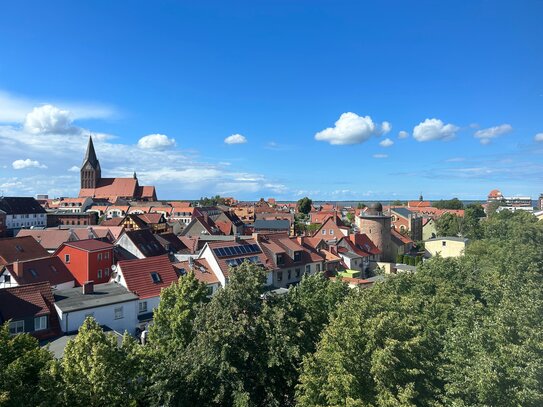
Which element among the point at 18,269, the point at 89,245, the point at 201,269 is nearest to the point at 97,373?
the point at 18,269

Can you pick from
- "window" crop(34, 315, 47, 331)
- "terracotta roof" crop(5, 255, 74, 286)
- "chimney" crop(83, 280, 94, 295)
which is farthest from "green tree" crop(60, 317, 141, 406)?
"terracotta roof" crop(5, 255, 74, 286)

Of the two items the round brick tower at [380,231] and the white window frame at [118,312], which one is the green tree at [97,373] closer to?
the white window frame at [118,312]

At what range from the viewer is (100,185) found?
556 ft

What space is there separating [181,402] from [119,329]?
18001 mm

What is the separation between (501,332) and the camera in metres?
16.5

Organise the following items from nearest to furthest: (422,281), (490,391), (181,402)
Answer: (490,391), (181,402), (422,281)

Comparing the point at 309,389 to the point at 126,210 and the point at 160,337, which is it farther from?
the point at 126,210

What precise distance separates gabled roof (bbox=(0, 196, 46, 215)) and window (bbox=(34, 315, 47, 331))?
91.1m

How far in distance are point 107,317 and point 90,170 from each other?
485 feet

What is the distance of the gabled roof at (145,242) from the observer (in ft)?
177

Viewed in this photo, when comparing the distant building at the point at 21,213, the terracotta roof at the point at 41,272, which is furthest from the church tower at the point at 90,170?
the terracotta roof at the point at 41,272

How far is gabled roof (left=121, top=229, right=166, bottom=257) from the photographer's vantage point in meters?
54.1

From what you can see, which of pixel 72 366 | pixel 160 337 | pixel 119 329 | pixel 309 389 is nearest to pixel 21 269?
pixel 119 329

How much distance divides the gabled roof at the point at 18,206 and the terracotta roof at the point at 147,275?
86.1 meters
